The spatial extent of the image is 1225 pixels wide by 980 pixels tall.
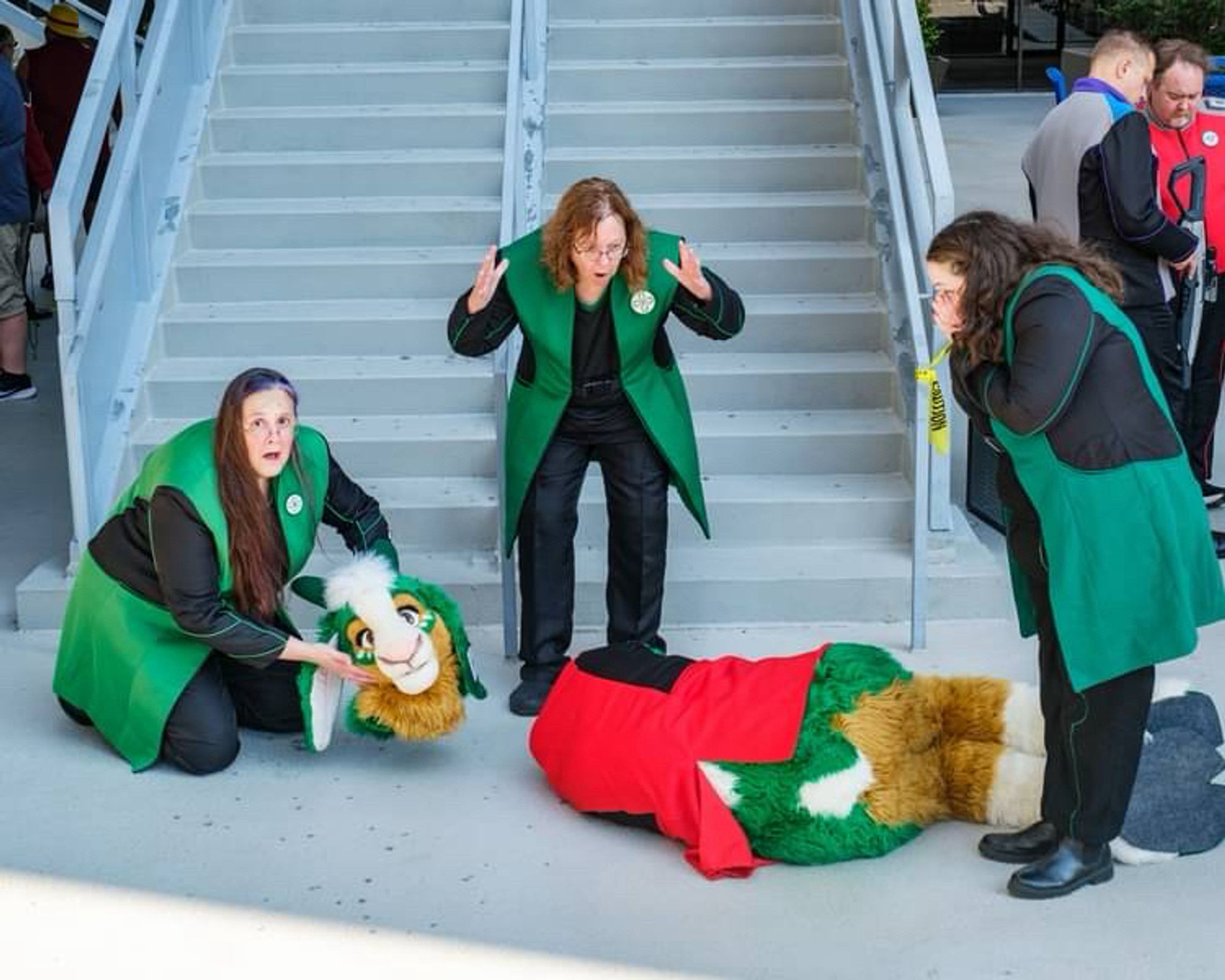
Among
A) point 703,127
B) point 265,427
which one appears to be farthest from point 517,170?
point 265,427


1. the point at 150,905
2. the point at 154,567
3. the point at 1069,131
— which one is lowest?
the point at 150,905

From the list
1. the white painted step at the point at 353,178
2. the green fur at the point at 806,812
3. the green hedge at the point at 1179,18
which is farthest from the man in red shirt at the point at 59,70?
the green hedge at the point at 1179,18

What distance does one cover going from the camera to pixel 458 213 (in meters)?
7.13

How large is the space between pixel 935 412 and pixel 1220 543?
4.92ft

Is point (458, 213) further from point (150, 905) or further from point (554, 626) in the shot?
point (150, 905)

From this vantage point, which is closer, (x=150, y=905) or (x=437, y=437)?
(x=150, y=905)

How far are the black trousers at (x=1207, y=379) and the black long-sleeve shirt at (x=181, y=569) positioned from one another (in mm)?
3304

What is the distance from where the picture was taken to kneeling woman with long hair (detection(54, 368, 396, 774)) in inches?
186

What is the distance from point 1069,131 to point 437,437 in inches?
87.9

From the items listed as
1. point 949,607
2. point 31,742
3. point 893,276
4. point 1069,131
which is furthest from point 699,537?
point 31,742

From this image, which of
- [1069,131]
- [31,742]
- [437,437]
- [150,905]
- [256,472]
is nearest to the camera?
[150,905]

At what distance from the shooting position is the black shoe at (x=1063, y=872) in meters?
4.18

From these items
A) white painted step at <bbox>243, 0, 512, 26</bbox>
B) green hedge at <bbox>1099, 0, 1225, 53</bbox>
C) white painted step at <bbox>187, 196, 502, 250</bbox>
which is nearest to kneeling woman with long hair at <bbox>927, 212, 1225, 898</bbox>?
white painted step at <bbox>187, 196, 502, 250</bbox>

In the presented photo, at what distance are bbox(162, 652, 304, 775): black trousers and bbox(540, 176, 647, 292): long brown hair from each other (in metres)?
1.26
